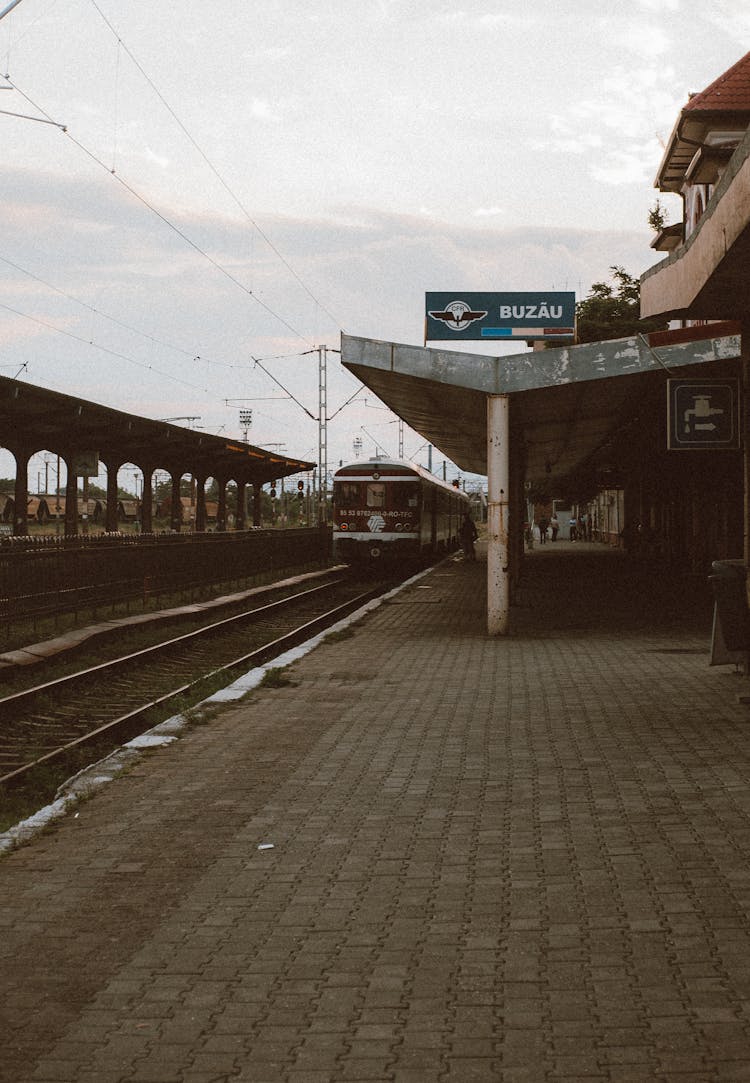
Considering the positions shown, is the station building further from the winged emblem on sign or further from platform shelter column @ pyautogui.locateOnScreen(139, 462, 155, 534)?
platform shelter column @ pyautogui.locateOnScreen(139, 462, 155, 534)

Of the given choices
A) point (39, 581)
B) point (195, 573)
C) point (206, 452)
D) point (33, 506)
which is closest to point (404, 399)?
point (39, 581)

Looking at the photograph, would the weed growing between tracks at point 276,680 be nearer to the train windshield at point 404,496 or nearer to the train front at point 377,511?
the train front at point 377,511

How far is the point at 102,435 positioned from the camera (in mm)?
33969

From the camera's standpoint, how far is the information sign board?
44.9 feet

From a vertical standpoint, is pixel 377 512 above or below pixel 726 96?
below

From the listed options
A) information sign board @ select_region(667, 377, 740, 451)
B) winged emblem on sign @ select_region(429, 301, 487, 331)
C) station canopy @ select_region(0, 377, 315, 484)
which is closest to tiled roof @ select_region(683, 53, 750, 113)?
winged emblem on sign @ select_region(429, 301, 487, 331)

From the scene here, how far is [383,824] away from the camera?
6.45m

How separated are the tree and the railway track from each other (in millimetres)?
23558

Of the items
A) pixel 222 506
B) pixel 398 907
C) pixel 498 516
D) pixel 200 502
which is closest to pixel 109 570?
pixel 498 516

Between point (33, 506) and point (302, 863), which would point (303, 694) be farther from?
point (33, 506)

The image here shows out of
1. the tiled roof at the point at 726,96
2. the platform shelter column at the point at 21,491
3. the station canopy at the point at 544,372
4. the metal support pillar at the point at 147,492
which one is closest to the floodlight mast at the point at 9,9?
the station canopy at the point at 544,372

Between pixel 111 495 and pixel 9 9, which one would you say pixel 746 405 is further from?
pixel 111 495

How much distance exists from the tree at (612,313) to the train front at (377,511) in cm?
1087

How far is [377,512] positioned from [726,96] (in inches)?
587
